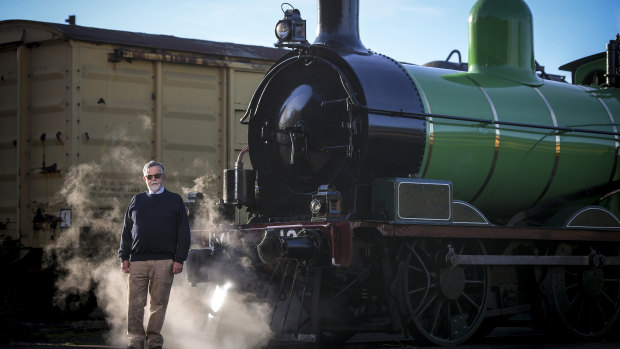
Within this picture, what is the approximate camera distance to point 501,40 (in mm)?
9773

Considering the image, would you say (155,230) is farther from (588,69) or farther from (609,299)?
(588,69)

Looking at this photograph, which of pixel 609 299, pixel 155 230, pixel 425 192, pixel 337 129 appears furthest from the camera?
pixel 609 299

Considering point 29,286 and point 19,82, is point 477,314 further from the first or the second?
point 19,82

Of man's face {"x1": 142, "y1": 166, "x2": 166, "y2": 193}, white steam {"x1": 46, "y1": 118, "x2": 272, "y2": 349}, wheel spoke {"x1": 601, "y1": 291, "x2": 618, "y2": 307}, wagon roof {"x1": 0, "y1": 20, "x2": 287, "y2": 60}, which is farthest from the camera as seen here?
wagon roof {"x1": 0, "y1": 20, "x2": 287, "y2": 60}

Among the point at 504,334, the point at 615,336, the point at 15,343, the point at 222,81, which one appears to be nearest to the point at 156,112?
the point at 222,81

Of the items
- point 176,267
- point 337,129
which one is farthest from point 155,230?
point 337,129

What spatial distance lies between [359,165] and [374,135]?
29 cm

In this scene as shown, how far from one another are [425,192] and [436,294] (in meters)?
0.93

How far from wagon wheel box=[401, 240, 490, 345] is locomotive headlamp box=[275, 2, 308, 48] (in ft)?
7.18

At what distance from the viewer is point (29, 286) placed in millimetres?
11664

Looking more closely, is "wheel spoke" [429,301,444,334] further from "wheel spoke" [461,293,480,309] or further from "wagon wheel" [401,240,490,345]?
"wheel spoke" [461,293,480,309]

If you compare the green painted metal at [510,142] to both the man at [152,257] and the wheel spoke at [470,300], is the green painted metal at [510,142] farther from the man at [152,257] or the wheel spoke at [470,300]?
the man at [152,257]

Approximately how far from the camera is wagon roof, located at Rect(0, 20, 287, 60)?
11680 mm

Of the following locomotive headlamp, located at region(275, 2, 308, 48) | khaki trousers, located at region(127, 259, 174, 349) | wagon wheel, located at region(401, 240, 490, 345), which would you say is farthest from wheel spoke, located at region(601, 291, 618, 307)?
khaki trousers, located at region(127, 259, 174, 349)
